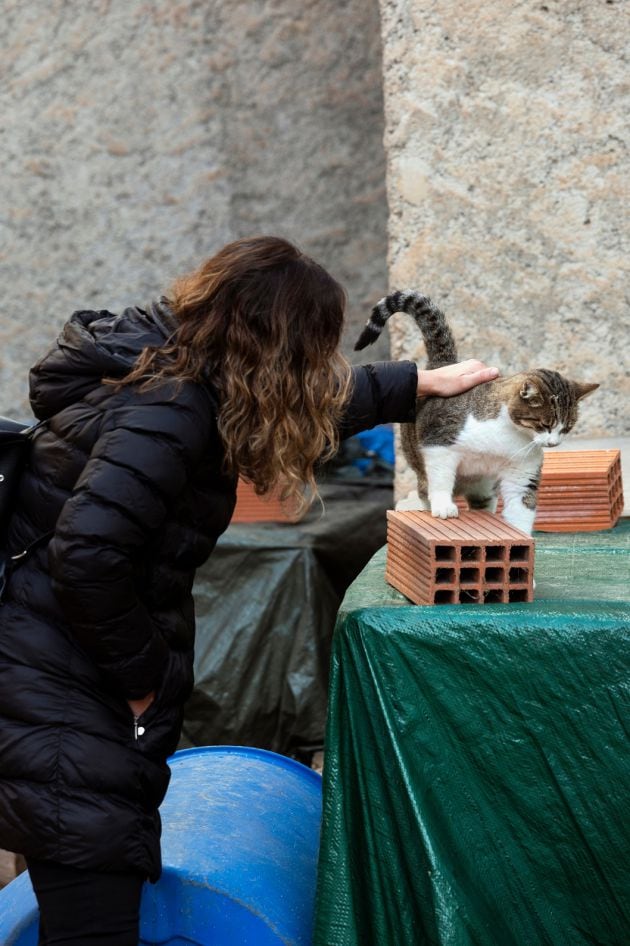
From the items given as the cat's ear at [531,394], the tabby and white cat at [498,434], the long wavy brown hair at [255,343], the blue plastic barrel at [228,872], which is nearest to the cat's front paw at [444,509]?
the tabby and white cat at [498,434]

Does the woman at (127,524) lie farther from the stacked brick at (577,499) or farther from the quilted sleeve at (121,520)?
the stacked brick at (577,499)

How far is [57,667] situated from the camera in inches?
63.4

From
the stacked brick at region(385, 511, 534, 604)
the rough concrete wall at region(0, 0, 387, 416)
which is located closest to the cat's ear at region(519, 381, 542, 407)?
the stacked brick at region(385, 511, 534, 604)

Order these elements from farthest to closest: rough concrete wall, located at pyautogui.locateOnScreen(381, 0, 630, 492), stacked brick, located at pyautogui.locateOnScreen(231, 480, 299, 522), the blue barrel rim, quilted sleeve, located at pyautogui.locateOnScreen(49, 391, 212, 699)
A: stacked brick, located at pyautogui.locateOnScreen(231, 480, 299, 522) < rough concrete wall, located at pyautogui.locateOnScreen(381, 0, 630, 492) < the blue barrel rim < quilted sleeve, located at pyautogui.locateOnScreen(49, 391, 212, 699)

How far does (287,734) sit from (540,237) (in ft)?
6.58

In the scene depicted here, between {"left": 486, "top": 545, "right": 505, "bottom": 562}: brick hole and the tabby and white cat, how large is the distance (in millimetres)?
224

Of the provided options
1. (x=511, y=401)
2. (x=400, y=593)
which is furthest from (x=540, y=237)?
(x=400, y=593)

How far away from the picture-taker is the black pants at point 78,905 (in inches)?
61.8

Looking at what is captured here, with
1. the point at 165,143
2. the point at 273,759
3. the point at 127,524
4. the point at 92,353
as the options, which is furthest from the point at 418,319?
the point at 165,143

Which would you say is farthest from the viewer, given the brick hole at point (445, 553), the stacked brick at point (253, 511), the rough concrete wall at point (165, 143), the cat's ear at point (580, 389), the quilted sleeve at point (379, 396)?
the rough concrete wall at point (165, 143)

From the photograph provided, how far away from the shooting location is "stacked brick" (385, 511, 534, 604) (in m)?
1.80

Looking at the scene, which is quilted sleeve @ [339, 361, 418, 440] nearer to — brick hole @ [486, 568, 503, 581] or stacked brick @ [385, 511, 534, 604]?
stacked brick @ [385, 511, 534, 604]

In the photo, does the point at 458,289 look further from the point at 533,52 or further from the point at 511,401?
the point at 511,401

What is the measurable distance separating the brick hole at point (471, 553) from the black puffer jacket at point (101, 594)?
0.43m
